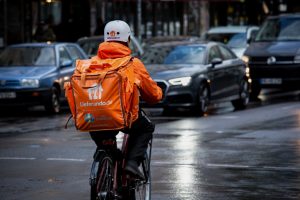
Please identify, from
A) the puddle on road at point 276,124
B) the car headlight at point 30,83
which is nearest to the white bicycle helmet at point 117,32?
the puddle on road at point 276,124

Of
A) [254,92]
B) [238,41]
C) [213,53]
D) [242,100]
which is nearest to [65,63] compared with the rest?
[213,53]

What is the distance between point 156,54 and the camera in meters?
23.4

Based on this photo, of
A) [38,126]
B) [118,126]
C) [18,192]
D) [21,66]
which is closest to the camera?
[118,126]

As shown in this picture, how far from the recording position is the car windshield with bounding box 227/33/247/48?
33.4 m

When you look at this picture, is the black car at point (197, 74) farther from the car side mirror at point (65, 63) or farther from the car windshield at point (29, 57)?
the car windshield at point (29, 57)

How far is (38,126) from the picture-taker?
19594 millimetres

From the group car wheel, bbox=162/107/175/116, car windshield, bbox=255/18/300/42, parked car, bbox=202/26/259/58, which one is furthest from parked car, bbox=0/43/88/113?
parked car, bbox=202/26/259/58

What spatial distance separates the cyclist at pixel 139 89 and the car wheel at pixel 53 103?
1386 cm

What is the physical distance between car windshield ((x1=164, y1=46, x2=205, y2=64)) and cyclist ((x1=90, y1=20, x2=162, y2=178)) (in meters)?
13.8

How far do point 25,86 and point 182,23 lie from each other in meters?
28.8

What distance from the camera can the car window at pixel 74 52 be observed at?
82.0 ft

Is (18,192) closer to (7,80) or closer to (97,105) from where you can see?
(97,105)

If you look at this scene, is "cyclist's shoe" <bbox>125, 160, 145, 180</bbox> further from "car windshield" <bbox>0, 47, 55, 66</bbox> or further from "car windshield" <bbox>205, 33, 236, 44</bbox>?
"car windshield" <bbox>205, 33, 236, 44</bbox>

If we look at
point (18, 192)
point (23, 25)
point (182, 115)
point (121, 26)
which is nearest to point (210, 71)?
point (182, 115)
